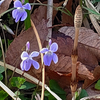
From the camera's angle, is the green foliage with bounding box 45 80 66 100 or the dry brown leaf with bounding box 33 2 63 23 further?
the dry brown leaf with bounding box 33 2 63 23

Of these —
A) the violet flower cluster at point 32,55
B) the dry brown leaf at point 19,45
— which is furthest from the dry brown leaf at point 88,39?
the violet flower cluster at point 32,55

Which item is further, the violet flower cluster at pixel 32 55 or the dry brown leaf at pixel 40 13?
the dry brown leaf at pixel 40 13

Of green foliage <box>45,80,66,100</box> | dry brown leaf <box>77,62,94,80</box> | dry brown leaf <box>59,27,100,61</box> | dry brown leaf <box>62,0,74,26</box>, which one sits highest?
dry brown leaf <box>62,0,74,26</box>

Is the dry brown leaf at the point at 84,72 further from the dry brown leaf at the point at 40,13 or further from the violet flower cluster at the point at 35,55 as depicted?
the dry brown leaf at the point at 40,13

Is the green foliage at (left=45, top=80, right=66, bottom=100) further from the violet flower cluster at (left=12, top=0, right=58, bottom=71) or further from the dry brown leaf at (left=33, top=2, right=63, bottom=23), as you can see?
the dry brown leaf at (left=33, top=2, right=63, bottom=23)

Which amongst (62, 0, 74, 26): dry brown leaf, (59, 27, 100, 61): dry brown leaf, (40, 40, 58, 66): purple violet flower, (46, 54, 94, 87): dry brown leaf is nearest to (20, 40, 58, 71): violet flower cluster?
(40, 40, 58, 66): purple violet flower

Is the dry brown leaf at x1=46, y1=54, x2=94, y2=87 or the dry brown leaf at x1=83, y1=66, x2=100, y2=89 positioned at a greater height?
the dry brown leaf at x1=46, y1=54, x2=94, y2=87

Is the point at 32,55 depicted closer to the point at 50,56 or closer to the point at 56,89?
the point at 50,56

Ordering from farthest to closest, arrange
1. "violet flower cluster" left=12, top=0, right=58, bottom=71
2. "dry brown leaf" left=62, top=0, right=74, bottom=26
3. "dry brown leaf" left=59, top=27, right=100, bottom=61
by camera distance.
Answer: "dry brown leaf" left=62, top=0, right=74, bottom=26
"dry brown leaf" left=59, top=27, right=100, bottom=61
"violet flower cluster" left=12, top=0, right=58, bottom=71
